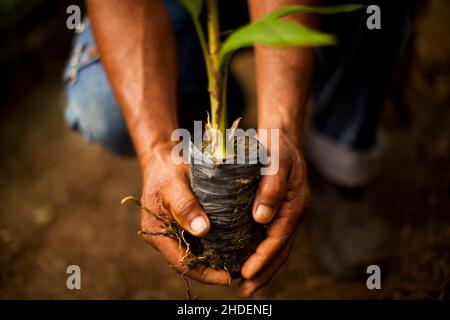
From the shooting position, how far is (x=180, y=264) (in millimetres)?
923

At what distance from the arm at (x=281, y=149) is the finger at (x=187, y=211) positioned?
0.11m

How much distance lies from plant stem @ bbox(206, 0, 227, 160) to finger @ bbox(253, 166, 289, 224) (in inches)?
4.4

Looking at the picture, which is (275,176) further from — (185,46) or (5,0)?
(5,0)

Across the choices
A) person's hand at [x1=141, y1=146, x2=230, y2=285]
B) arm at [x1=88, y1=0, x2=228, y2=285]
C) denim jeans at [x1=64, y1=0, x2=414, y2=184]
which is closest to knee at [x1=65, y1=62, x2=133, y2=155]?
denim jeans at [x1=64, y1=0, x2=414, y2=184]

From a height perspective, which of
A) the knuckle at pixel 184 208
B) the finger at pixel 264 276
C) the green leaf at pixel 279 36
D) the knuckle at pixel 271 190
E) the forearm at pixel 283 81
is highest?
the forearm at pixel 283 81

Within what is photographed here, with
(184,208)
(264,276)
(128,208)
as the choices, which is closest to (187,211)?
(184,208)

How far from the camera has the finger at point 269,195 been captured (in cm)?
84

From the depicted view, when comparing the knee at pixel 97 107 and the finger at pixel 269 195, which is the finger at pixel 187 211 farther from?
the knee at pixel 97 107

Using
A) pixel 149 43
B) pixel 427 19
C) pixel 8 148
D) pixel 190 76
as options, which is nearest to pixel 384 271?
pixel 190 76

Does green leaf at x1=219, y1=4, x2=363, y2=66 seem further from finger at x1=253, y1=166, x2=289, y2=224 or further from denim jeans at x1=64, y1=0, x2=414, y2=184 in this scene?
denim jeans at x1=64, y1=0, x2=414, y2=184

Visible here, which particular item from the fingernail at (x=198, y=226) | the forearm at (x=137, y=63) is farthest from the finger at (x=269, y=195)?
the forearm at (x=137, y=63)

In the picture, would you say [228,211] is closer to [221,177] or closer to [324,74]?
[221,177]

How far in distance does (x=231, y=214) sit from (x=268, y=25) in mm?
419

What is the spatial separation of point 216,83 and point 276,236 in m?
0.36
